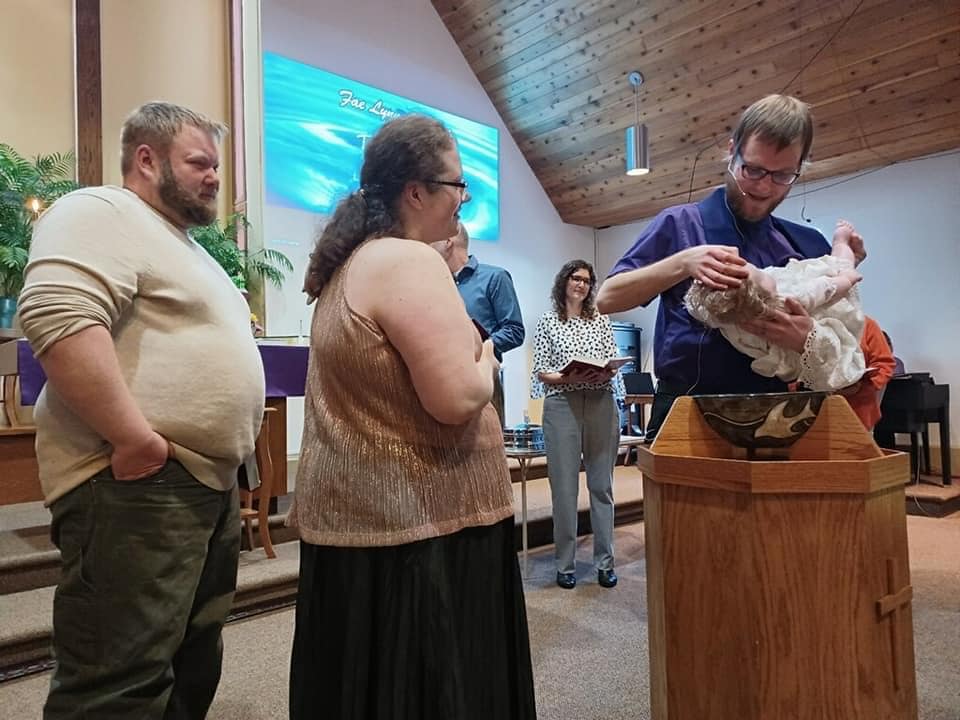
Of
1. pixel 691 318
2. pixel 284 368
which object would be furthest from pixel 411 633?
pixel 284 368

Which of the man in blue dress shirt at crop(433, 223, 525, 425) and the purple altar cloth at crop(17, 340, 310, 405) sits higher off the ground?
the man in blue dress shirt at crop(433, 223, 525, 425)

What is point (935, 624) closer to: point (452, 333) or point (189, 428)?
point (452, 333)

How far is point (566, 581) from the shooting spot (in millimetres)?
2953

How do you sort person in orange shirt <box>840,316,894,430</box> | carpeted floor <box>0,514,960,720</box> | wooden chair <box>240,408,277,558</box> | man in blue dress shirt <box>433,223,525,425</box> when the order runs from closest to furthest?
1. person in orange shirt <box>840,316,894,430</box>
2. carpeted floor <box>0,514,960,720</box>
3. man in blue dress shirt <box>433,223,525,425</box>
4. wooden chair <box>240,408,277,558</box>

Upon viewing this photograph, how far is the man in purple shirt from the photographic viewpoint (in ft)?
3.26

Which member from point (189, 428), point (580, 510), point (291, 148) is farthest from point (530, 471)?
point (189, 428)

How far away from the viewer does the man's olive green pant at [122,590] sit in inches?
43.8

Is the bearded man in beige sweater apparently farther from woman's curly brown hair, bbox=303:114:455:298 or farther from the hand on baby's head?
the hand on baby's head

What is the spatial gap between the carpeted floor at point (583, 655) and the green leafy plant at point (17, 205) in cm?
252

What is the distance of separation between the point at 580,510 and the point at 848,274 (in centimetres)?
315

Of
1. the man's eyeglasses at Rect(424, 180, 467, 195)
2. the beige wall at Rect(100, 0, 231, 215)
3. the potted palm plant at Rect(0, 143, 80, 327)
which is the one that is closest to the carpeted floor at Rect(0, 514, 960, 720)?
the man's eyeglasses at Rect(424, 180, 467, 195)

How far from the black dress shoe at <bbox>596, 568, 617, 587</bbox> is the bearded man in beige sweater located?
2.01 metres

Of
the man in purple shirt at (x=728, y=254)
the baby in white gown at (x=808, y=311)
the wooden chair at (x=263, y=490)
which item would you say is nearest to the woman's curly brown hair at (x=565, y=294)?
the wooden chair at (x=263, y=490)

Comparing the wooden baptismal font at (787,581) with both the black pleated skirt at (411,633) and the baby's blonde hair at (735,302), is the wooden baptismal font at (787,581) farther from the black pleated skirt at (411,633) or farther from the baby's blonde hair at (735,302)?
the black pleated skirt at (411,633)
